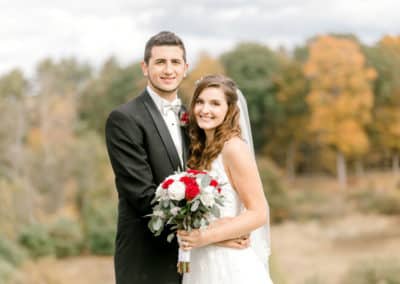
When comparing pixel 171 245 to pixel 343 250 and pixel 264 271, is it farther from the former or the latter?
pixel 343 250

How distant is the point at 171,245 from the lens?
13.6 ft

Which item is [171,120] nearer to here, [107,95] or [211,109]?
[211,109]

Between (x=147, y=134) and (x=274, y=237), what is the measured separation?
2192 cm

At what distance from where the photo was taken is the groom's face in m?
4.02

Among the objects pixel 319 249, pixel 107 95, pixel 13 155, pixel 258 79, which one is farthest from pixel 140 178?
pixel 107 95

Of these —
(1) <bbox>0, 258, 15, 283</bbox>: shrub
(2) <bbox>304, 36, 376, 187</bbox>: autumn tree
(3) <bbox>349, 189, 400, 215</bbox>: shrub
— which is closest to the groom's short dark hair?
(1) <bbox>0, 258, 15, 283</bbox>: shrub

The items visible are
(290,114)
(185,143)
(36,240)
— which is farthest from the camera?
(290,114)

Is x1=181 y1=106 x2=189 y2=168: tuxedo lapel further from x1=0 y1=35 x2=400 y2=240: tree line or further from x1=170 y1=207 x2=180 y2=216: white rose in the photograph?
x1=0 y1=35 x2=400 y2=240: tree line

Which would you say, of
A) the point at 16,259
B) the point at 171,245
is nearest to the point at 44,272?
the point at 16,259

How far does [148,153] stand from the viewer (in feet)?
13.1

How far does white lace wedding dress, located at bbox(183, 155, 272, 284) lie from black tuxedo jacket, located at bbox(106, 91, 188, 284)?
6.7 inches

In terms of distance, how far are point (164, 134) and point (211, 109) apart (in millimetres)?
356

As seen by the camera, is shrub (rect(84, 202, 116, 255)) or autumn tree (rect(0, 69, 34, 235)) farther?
autumn tree (rect(0, 69, 34, 235))

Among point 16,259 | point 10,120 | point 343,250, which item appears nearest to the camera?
point 16,259
